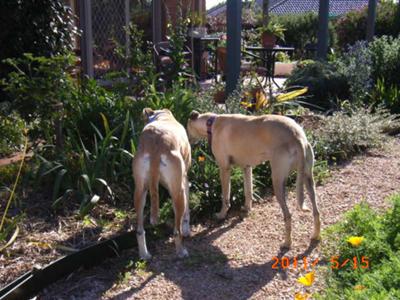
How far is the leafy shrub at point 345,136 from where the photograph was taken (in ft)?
22.3

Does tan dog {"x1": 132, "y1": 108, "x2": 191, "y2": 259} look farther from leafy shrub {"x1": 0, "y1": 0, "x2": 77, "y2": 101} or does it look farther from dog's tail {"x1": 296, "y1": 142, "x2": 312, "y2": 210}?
leafy shrub {"x1": 0, "y1": 0, "x2": 77, "y2": 101}

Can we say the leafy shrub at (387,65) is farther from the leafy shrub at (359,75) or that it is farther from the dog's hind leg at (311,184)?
the dog's hind leg at (311,184)

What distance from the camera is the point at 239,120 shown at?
457 centimetres

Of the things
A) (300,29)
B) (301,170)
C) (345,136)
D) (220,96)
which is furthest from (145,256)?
(300,29)

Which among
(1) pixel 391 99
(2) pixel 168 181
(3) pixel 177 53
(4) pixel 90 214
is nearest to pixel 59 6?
(3) pixel 177 53

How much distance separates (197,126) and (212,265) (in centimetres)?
143

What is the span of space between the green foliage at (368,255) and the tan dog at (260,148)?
1.22 feet

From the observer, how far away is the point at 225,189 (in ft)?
15.8

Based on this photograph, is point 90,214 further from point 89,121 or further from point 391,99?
point 391,99

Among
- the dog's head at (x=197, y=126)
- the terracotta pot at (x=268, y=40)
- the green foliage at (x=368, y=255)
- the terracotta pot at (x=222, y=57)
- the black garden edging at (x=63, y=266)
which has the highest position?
the terracotta pot at (x=268, y=40)

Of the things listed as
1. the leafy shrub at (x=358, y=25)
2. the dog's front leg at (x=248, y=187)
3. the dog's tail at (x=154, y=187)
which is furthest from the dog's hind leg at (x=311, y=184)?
the leafy shrub at (x=358, y=25)
